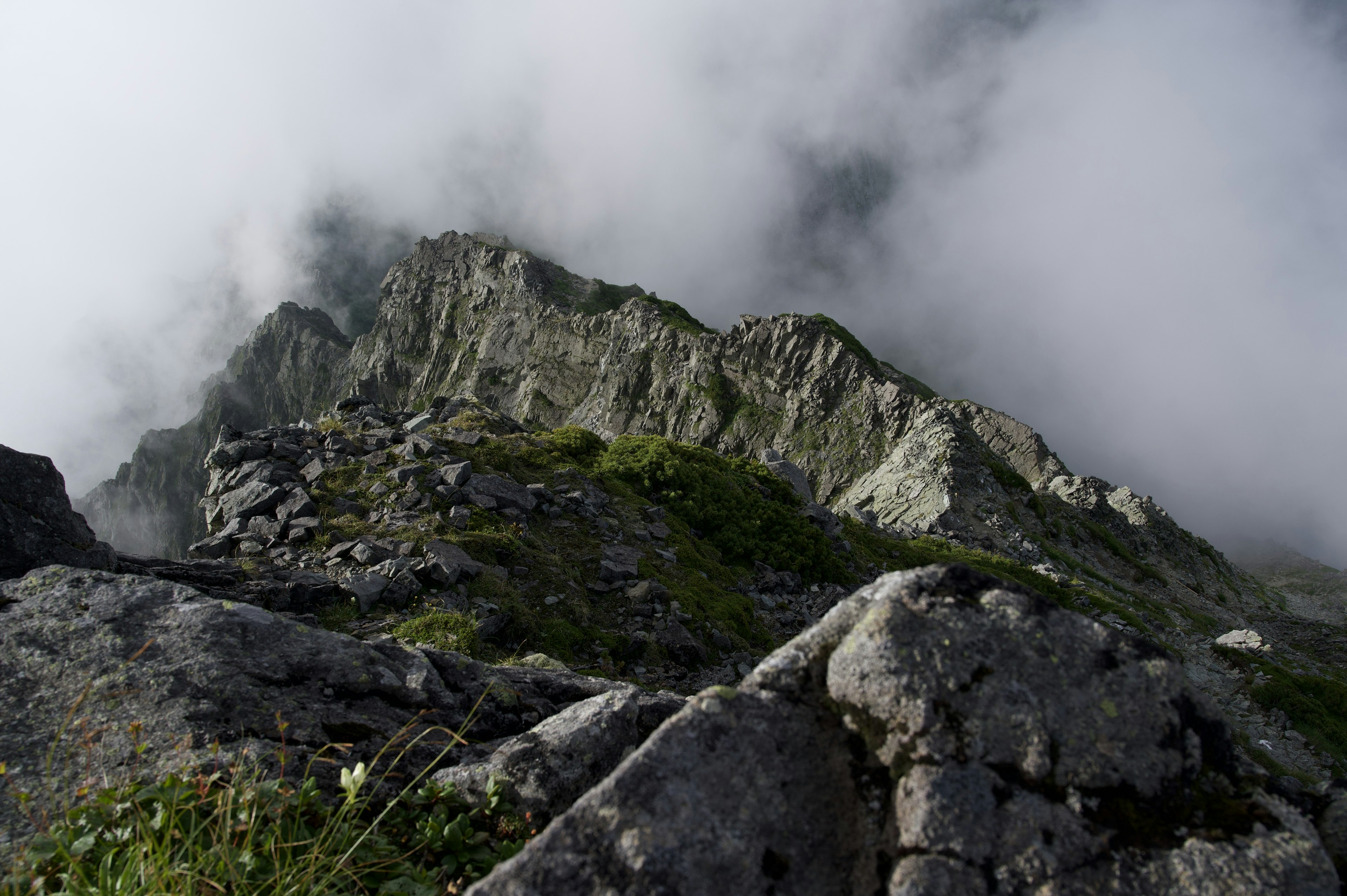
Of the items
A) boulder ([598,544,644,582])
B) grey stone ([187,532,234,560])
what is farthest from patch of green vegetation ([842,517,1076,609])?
grey stone ([187,532,234,560])

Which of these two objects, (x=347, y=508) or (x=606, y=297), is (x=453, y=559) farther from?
(x=606, y=297)

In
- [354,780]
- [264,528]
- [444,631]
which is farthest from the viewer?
[264,528]

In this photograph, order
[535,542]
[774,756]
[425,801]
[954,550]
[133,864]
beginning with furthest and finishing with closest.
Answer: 1. [954,550]
2. [535,542]
3. [425,801]
4. [774,756]
5. [133,864]

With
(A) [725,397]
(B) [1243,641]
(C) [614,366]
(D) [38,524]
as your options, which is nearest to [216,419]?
(C) [614,366]

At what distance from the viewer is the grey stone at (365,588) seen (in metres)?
10.1

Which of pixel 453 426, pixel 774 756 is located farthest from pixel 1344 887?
pixel 453 426

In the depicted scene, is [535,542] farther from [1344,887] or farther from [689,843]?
[1344,887]

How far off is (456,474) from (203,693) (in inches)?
448

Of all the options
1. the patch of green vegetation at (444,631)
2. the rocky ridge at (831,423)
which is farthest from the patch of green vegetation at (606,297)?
the patch of green vegetation at (444,631)

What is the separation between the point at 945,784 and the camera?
Answer: 265cm

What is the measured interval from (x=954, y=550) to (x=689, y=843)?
30.6 meters

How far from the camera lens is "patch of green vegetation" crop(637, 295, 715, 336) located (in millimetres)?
75375

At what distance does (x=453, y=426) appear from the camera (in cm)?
2125

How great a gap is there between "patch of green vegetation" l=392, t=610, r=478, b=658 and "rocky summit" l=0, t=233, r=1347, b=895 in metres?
0.07
